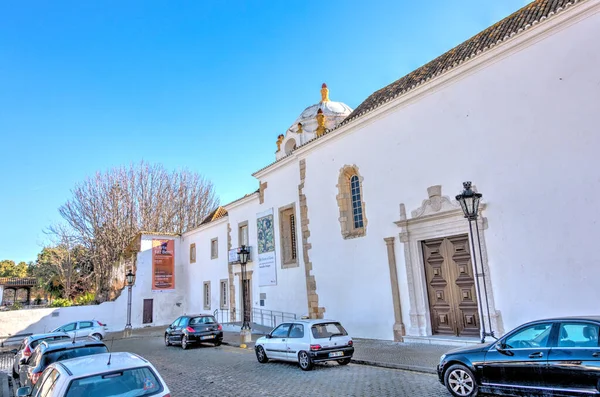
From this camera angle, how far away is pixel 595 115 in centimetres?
964

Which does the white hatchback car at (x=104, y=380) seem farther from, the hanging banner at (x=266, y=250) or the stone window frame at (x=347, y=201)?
the hanging banner at (x=266, y=250)

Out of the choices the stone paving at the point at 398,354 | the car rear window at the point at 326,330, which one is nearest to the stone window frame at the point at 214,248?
the stone paving at the point at 398,354

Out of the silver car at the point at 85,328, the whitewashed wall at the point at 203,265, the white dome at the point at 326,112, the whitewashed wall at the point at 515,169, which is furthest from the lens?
the whitewashed wall at the point at 203,265

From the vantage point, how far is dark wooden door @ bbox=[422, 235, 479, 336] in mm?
11891

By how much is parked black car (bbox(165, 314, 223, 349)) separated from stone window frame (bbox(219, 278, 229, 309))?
8318mm

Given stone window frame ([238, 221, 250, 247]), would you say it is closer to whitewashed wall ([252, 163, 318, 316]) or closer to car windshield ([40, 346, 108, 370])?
whitewashed wall ([252, 163, 318, 316])

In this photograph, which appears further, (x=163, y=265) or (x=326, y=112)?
(x=163, y=265)

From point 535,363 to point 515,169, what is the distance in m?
6.51

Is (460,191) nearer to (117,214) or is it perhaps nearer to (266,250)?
(266,250)

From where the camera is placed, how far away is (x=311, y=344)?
10.1 meters

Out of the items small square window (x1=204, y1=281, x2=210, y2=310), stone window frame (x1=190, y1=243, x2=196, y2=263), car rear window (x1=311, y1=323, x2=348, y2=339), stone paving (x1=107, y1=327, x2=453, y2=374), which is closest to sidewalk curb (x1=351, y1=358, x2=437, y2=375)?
stone paving (x1=107, y1=327, x2=453, y2=374)

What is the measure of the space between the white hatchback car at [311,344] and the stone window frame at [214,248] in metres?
16.8

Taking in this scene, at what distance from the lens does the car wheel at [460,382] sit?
6.59m

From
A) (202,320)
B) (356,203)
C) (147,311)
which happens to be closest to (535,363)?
(356,203)
